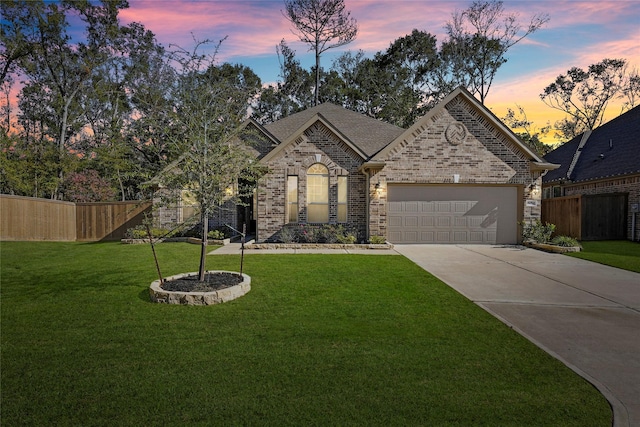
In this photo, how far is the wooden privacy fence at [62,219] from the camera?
14.9 m

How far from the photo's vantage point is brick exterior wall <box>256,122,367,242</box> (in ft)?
→ 47.5

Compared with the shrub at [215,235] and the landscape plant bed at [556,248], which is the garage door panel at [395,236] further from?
the shrub at [215,235]

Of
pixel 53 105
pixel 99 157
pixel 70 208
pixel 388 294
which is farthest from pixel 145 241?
pixel 53 105

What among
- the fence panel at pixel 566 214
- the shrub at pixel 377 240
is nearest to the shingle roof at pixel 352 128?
the shrub at pixel 377 240

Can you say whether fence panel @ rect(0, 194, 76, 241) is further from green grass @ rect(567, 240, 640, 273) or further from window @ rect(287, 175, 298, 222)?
green grass @ rect(567, 240, 640, 273)

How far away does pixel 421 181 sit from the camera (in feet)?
47.3

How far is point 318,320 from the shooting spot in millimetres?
5312

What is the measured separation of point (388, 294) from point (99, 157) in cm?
2503

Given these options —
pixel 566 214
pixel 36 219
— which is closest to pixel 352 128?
pixel 566 214

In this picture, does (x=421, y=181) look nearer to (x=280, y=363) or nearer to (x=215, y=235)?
(x=215, y=235)

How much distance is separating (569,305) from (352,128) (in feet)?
45.7

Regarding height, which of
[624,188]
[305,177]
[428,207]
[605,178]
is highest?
[605,178]

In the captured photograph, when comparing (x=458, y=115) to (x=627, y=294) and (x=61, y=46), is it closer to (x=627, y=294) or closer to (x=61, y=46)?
(x=627, y=294)

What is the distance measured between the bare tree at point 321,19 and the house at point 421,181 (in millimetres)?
16228
